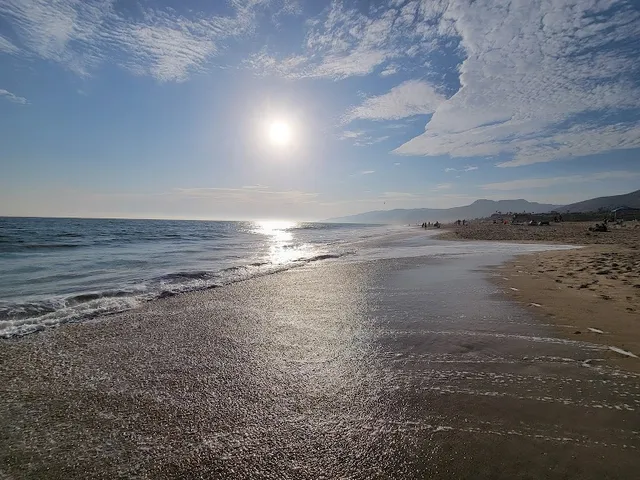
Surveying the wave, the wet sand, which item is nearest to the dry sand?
the wet sand

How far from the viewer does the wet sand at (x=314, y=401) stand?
261 cm

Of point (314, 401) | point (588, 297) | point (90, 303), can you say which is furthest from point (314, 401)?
point (588, 297)

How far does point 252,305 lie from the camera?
7805mm

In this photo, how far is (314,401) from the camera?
11.4ft

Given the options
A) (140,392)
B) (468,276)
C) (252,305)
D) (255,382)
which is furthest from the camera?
(468,276)

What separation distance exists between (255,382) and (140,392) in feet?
4.24

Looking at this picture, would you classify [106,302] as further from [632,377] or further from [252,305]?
[632,377]

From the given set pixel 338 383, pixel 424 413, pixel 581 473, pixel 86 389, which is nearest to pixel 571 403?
pixel 581 473

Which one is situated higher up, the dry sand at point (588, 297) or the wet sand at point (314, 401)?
the dry sand at point (588, 297)

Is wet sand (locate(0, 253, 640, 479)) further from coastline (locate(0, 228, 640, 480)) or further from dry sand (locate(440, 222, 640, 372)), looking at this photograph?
dry sand (locate(440, 222, 640, 372))

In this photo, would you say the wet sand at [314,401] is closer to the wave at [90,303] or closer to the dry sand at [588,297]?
the dry sand at [588,297]

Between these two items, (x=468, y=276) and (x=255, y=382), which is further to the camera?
(x=468, y=276)

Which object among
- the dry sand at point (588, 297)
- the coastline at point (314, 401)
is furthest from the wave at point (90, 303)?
the dry sand at point (588, 297)

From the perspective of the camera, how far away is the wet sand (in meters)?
2.61
